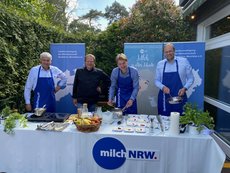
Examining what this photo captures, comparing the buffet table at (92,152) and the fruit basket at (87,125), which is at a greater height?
the fruit basket at (87,125)

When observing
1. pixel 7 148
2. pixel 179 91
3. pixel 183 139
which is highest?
pixel 179 91

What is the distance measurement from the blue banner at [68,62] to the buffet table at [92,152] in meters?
2.73

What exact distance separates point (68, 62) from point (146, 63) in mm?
1729

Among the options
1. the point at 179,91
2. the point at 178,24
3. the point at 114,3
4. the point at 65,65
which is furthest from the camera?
the point at 114,3

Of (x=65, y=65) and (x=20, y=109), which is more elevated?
(x=65, y=65)

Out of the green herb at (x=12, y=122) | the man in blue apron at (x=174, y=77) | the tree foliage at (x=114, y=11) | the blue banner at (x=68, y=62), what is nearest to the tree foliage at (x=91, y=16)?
the tree foliage at (x=114, y=11)

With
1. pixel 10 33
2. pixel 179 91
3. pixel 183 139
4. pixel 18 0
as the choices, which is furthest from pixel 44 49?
pixel 183 139

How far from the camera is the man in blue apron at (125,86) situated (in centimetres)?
383

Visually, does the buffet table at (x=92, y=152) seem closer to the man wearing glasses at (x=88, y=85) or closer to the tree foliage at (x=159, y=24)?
the man wearing glasses at (x=88, y=85)

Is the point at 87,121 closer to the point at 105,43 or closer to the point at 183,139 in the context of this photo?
the point at 183,139

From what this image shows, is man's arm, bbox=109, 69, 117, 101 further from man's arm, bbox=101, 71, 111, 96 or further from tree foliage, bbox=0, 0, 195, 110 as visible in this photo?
tree foliage, bbox=0, 0, 195, 110

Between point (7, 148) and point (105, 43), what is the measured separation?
5.32 metres

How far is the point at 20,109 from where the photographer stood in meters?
5.04

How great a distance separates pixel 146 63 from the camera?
5.53 m
